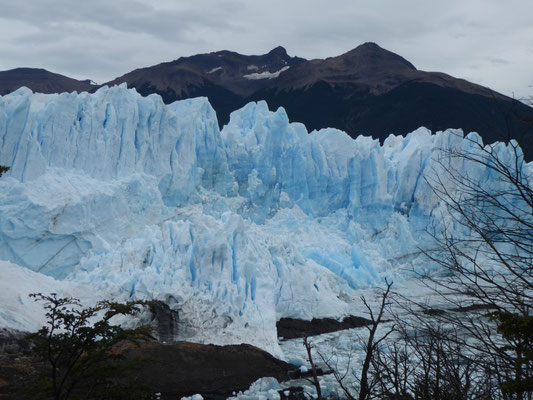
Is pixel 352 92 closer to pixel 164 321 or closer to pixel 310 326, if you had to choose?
pixel 310 326

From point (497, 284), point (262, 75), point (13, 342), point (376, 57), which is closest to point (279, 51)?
point (262, 75)

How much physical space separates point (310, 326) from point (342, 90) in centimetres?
4477

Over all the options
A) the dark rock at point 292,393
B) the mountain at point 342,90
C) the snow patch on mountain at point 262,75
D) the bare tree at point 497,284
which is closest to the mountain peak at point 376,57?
the mountain at point 342,90

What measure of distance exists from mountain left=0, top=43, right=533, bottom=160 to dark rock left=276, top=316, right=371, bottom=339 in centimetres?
3602

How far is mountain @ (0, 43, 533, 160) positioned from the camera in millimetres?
55188

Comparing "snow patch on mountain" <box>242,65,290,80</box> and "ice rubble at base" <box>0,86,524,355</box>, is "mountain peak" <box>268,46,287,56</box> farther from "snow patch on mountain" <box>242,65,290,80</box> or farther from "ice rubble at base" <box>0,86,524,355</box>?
"ice rubble at base" <box>0,86,524,355</box>

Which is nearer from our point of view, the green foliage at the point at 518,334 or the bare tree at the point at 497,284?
the green foliage at the point at 518,334

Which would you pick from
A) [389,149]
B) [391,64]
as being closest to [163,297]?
[389,149]

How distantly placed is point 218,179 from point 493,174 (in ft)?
46.1

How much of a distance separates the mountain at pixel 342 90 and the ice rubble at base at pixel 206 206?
67.8 ft

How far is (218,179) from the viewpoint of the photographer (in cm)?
2877

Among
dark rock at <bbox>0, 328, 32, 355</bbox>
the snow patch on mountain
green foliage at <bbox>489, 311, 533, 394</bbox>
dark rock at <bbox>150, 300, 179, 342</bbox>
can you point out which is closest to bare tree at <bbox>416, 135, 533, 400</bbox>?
green foliage at <bbox>489, 311, 533, 394</bbox>

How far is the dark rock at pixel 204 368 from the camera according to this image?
13.5 metres

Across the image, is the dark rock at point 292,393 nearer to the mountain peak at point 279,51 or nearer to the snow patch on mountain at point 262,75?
the snow patch on mountain at point 262,75
